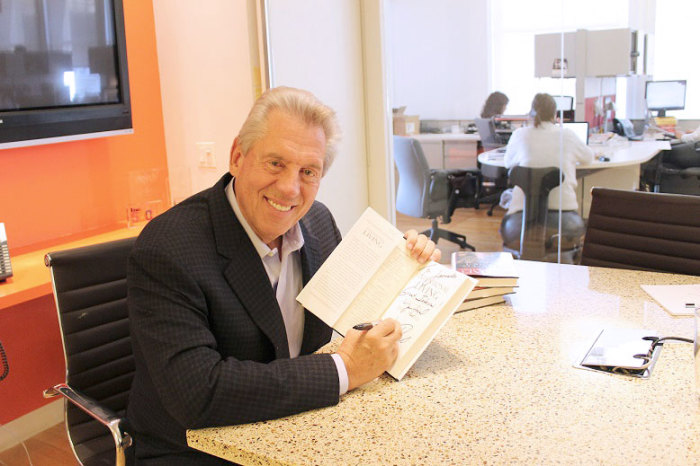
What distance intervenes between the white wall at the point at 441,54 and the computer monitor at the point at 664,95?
83 cm

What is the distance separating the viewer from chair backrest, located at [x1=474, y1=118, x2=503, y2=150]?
3.93 metres

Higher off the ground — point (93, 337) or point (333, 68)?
point (333, 68)

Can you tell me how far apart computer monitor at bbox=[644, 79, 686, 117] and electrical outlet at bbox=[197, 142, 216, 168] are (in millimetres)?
2233

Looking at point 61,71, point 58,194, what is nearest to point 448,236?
point 58,194

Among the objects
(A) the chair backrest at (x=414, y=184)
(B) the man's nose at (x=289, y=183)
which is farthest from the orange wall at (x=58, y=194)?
(B) the man's nose at (x=289, y=183)

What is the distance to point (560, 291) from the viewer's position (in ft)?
6.54

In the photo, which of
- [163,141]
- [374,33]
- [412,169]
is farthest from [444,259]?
[163,141]

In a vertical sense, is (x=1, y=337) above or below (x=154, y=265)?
below

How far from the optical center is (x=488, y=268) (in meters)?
1.97

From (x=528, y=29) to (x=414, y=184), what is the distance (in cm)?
106

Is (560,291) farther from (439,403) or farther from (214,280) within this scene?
(214,280)

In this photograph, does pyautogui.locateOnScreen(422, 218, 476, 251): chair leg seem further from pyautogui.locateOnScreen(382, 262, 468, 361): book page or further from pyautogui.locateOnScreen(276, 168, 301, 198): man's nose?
pyautogui.locateOnScreen(276, 168, 301, 198): man's nose

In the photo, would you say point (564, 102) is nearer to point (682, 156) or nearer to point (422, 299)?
point (682, 156)

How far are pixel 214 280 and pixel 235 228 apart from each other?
144 mm
